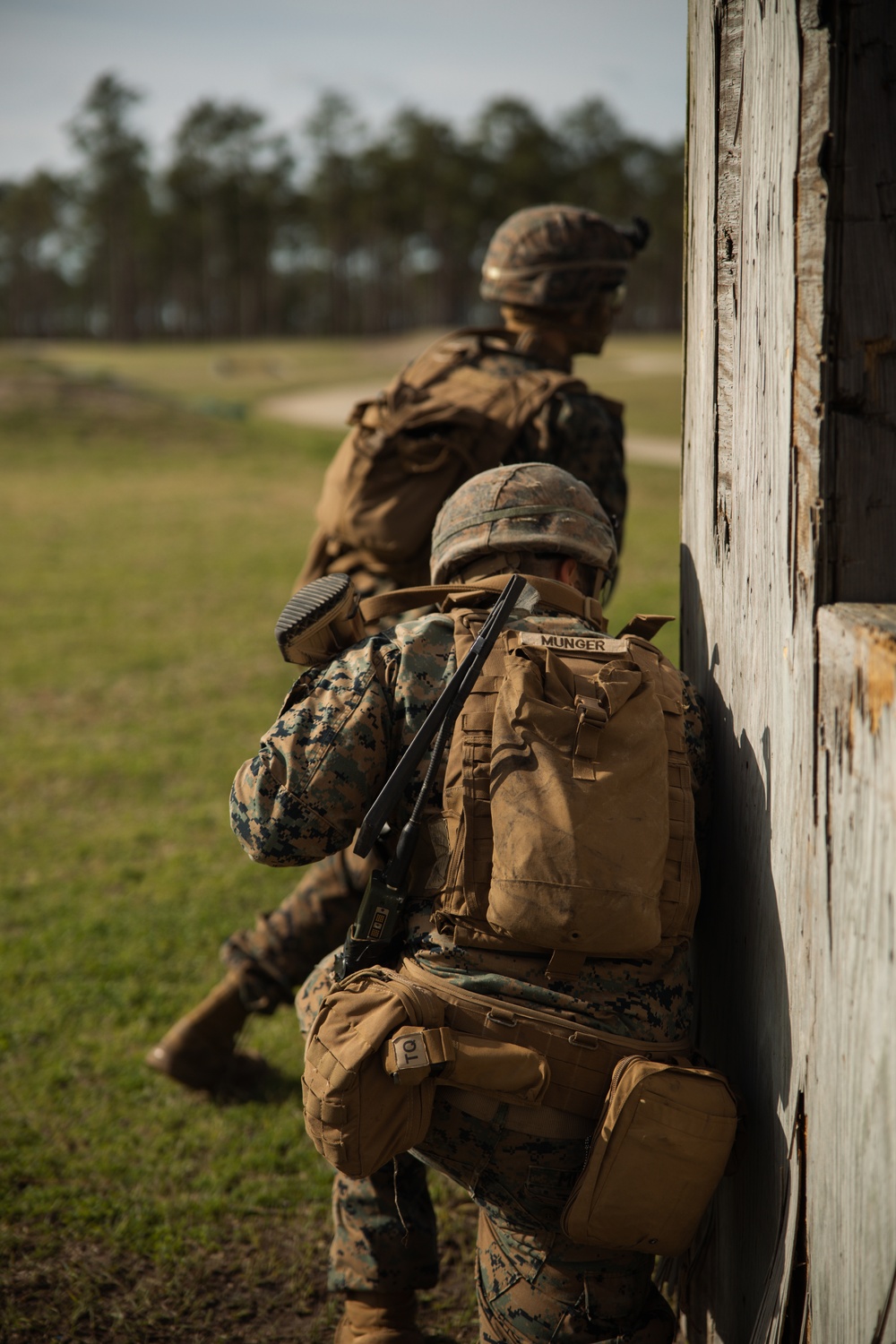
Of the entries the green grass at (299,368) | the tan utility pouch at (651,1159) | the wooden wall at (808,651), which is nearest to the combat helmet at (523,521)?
the wooden wall at (808,651)

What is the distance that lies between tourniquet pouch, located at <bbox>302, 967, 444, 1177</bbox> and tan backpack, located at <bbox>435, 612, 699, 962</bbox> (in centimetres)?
16

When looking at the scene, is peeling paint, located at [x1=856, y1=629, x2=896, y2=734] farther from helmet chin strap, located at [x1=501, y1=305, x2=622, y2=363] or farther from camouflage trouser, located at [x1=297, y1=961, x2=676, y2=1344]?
helmet chin strap, located at [x1=501, y1=305, x2=622, y2=363]

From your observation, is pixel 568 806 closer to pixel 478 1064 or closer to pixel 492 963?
pixel 492 963

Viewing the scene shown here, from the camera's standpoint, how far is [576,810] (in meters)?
1.84

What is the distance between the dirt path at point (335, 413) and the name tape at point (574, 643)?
1406 centimetres

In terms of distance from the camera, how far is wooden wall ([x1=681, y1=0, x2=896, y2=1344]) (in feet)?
4.73

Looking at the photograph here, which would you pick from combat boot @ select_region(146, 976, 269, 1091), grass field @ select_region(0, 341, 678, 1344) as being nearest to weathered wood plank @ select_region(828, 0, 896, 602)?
grass field @ select_region(0, 341, 678, 1344)

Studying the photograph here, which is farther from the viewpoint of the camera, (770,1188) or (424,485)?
(424,485)

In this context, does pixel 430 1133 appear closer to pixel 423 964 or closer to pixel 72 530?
pixel 423 964

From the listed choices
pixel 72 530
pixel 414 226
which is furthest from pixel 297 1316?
pixel 414 226

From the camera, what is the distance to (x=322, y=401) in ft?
90.4

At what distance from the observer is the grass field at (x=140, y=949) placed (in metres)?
2.78

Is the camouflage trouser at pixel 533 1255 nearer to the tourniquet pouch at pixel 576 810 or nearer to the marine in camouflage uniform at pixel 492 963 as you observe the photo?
the marine in camouflage uniform at pixel 492 963

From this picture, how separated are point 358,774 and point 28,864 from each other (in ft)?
11.7
